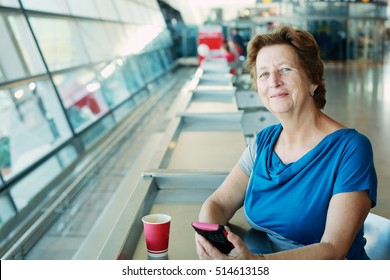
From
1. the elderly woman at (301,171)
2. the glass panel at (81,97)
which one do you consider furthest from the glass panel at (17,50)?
the elderly woman at (301,171)

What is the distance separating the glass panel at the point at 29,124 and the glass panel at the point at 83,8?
269cm

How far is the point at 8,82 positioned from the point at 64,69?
188 cm

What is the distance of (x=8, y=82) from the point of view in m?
5.45

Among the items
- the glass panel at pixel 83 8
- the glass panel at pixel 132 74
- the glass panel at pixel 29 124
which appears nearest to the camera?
the glass panel at pixel 29 124

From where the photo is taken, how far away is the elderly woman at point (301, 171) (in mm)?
1450

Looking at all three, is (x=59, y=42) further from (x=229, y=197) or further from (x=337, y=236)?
(x=337, y=236)

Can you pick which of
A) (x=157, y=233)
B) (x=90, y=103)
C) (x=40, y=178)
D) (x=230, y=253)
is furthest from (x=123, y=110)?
(x=230, y=253)

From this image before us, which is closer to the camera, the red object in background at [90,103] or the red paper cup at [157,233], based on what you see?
the red paper cup at [157,233]

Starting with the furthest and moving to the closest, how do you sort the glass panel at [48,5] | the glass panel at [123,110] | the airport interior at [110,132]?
the glass panel at [123,110], the glass panel at [48,5], the airport interior at [110,132]

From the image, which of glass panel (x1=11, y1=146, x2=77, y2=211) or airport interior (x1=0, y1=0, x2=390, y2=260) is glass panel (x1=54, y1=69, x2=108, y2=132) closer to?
airport interior (x1=0, y1=0, x2=390, y2=260)

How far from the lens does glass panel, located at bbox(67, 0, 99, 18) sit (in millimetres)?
8750

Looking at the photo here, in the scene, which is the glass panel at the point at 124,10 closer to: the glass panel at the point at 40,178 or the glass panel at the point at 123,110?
the glass panel at the point at 123,110

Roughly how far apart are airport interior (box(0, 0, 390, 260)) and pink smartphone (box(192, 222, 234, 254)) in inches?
9.0

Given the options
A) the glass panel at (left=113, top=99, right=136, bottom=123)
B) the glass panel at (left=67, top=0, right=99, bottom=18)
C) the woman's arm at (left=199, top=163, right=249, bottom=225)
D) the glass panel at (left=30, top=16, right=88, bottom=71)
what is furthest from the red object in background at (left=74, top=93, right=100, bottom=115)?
the woman's arm at (left=199, top=163, right=249, bottom=225)
